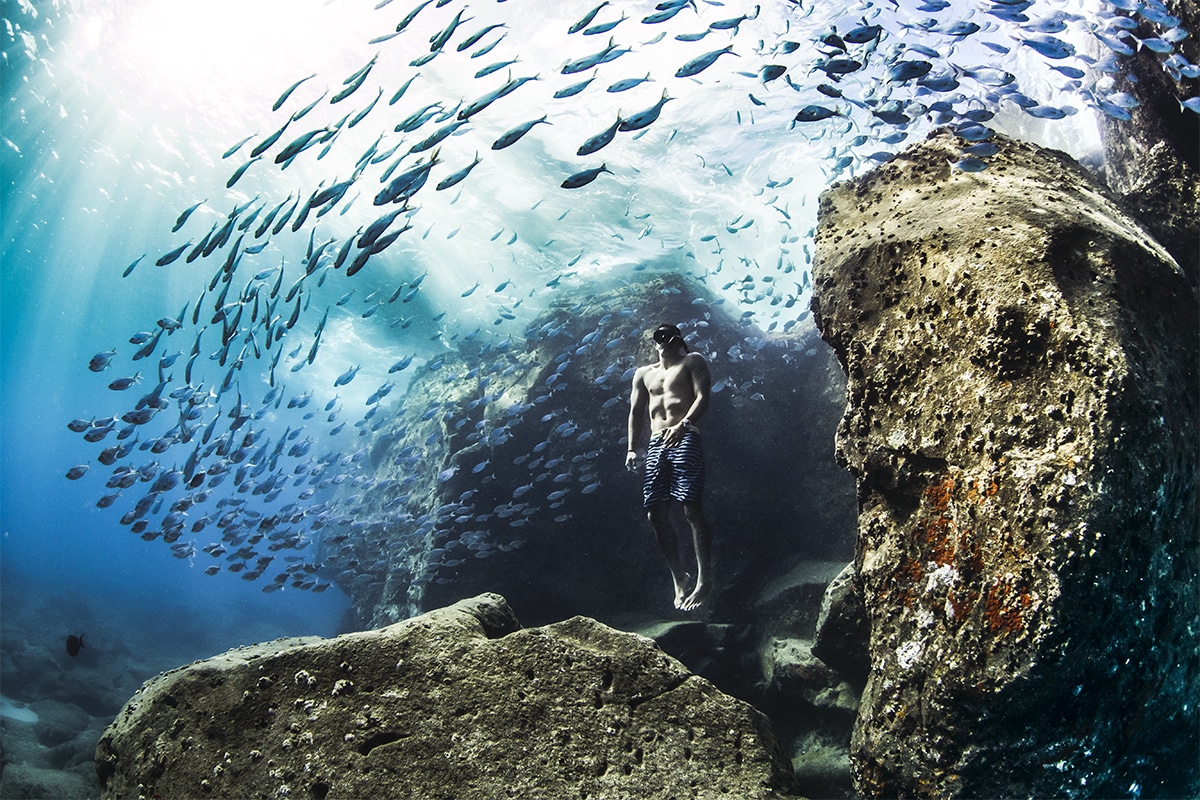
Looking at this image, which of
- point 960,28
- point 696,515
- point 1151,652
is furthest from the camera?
point 960,28

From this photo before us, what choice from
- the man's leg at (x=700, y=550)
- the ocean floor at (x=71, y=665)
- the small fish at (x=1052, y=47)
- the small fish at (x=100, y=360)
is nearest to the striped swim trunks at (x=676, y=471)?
the man's leg at (x=700, y=550)

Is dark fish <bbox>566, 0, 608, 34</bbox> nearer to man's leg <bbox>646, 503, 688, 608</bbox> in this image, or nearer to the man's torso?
the man's torso

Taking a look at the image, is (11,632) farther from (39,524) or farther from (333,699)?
(39,524)

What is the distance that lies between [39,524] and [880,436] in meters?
257

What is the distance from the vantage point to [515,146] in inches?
632

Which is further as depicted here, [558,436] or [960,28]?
[558,436]

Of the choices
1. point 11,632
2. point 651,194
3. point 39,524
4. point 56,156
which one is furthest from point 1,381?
point 39,524

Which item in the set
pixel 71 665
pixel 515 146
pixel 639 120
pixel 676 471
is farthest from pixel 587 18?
pixel 71 665

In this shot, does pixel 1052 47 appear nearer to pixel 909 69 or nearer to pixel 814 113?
pixel 909 69

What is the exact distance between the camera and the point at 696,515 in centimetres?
516

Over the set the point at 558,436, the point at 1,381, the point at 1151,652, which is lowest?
the point at 558,436

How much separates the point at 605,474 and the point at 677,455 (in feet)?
18.8

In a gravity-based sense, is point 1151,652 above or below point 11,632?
below

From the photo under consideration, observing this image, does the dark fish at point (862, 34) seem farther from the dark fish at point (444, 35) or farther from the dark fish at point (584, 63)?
the dark fish at point (444, 35)
